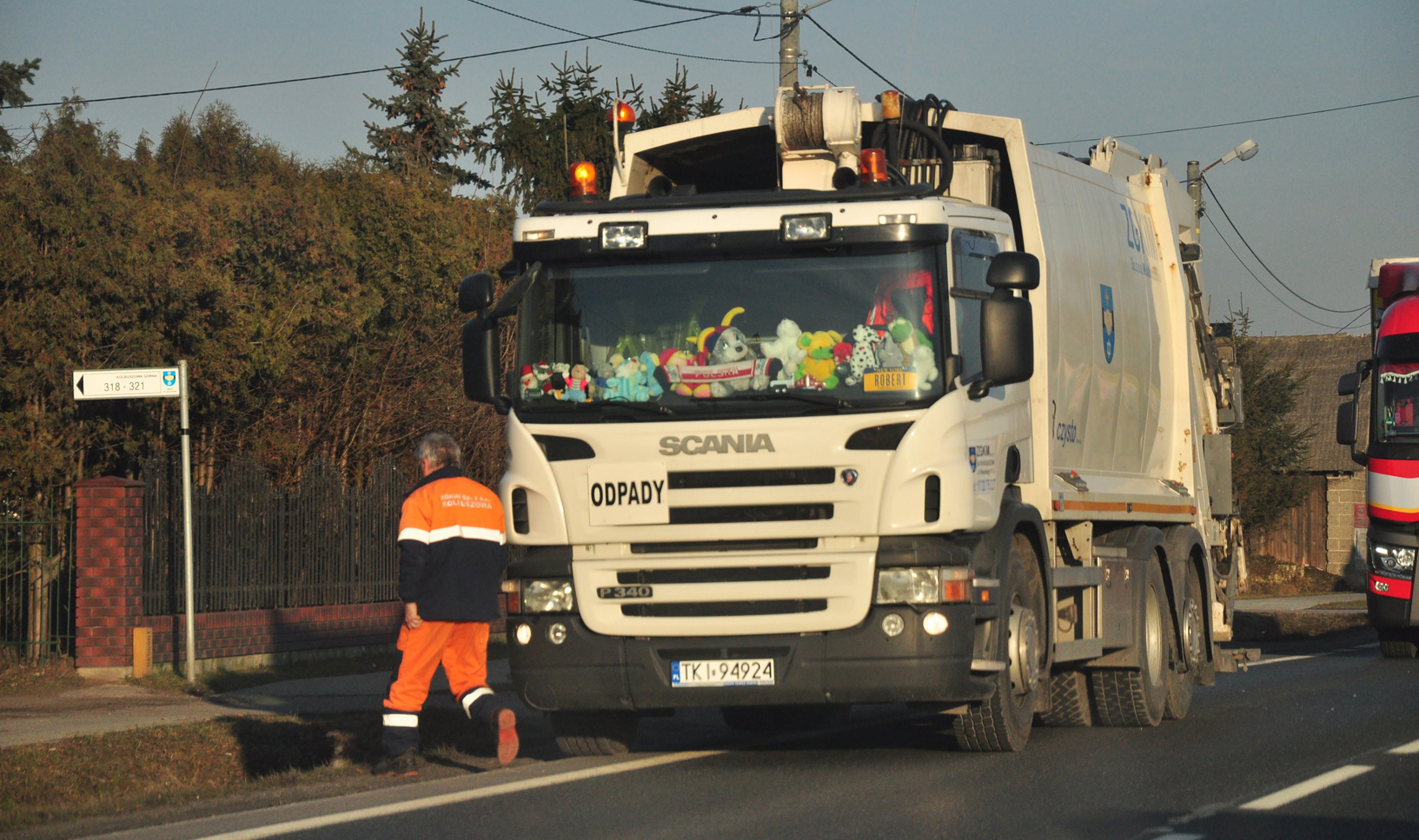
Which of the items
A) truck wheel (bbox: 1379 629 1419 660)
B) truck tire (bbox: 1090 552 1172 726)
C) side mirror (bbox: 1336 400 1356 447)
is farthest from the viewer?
truck wheel (bbox: 1379 629 1419 660)

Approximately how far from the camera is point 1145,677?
11586 mm

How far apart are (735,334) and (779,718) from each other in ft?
12.9

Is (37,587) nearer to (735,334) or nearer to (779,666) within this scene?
(735,334)

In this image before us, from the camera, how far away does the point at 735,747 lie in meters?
10.6

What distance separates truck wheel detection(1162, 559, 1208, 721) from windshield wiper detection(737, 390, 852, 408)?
465 cm

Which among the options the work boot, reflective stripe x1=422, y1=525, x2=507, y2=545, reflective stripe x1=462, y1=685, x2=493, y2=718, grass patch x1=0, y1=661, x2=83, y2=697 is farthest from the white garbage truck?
grass patch x1=0, y1=661, x2=83, y2=697

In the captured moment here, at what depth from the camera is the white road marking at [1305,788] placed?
782 centimetres

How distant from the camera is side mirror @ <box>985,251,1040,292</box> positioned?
28.8 ft

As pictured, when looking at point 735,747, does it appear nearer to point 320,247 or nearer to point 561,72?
point 320,247

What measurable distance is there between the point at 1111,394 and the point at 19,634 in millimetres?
9555

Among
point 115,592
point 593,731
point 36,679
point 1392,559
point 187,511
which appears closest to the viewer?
point 593,731

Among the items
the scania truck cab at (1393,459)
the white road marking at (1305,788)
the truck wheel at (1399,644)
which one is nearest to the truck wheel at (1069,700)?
the white road marking at (1305,788)

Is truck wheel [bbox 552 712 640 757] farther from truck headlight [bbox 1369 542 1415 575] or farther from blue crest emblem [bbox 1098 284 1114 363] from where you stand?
truck headlight [bbox 1369 542 1415 575]

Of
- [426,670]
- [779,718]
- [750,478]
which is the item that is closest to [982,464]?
[750,478]
